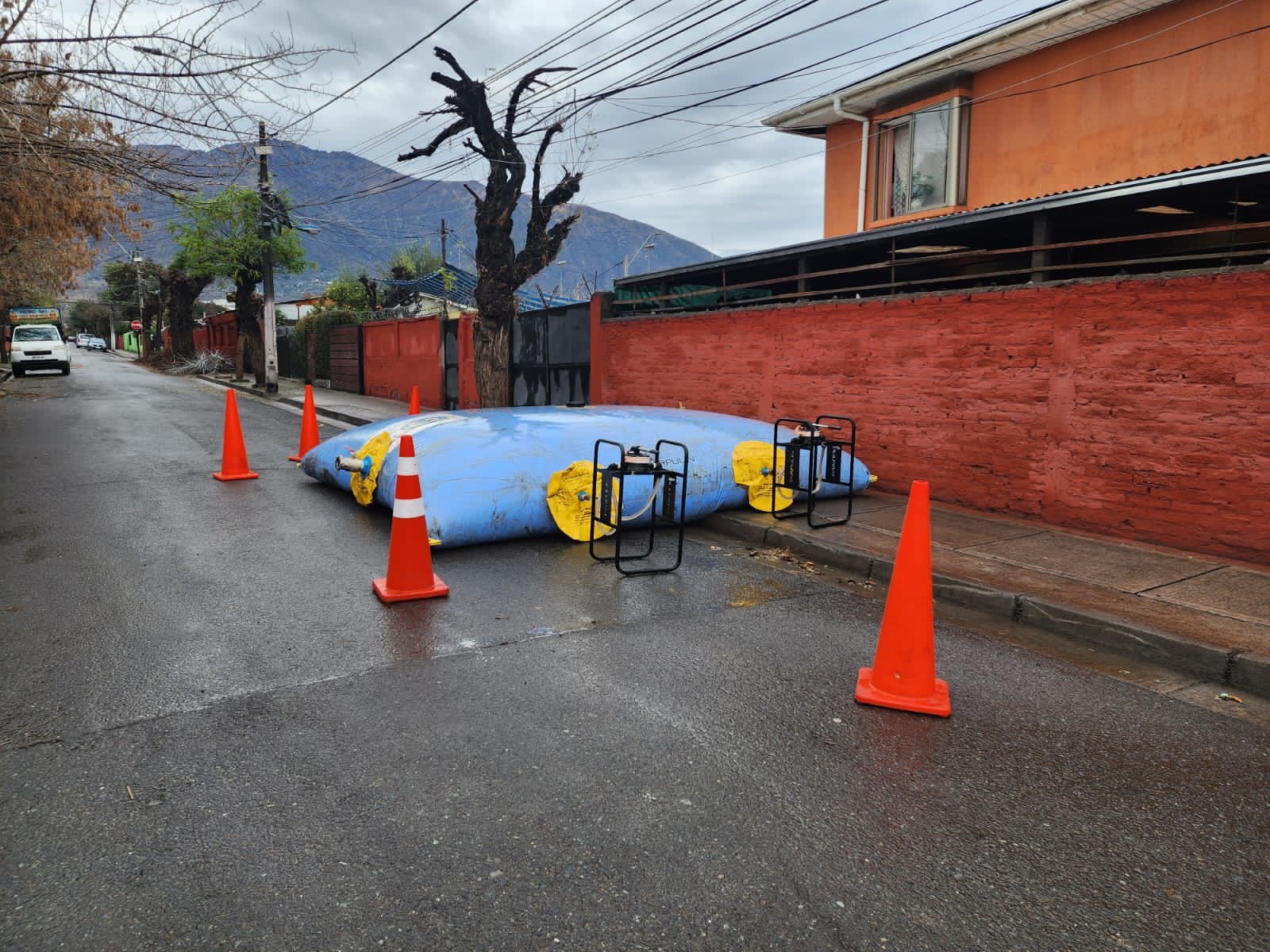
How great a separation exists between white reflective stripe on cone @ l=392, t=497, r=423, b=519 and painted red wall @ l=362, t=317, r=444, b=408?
1443 centimetres

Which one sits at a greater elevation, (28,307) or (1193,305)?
(28,307)

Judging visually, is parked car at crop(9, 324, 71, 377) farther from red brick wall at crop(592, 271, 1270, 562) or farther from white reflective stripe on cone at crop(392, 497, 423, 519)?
white reflective stripe on cone at crop(392, 497, 423, 519)

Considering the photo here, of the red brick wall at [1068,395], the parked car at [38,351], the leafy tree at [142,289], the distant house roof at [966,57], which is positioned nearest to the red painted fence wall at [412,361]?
the distant house roof at [966,57]

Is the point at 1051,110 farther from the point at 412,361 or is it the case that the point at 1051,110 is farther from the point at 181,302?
the point at 181,302

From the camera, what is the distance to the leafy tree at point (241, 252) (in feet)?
95.9

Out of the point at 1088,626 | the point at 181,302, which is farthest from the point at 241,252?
the point at 1088,626

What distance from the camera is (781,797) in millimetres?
2893

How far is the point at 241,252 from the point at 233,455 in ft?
79.7

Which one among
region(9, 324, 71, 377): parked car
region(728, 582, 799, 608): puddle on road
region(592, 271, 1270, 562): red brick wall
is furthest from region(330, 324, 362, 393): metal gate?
region(728, 582, 799, 608): puddle on road

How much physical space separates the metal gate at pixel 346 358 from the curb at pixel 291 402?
6.35ft

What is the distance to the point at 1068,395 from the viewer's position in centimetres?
701

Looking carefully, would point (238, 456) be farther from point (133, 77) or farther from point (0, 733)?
point (0, 733)

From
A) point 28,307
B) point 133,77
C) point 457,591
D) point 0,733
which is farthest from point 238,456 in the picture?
point 28,307

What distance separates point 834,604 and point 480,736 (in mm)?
2766
